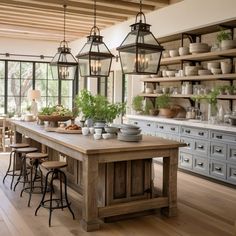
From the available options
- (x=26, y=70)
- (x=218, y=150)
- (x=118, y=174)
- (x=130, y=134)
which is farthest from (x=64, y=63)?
(x=26, y=70)

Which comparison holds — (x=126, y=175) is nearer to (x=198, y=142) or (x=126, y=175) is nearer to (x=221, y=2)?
(x=198, y=142)

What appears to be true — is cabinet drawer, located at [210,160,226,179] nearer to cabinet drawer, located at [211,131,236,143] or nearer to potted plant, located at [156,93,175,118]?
A: cabinet drawer, located at [211,131,236,143]

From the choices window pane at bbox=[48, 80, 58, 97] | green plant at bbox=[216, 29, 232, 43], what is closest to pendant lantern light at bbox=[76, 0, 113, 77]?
green plant at bbox=[216, 29, 232, 43]

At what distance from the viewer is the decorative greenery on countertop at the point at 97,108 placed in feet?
15.3

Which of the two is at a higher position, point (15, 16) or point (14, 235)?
point (15, 16)

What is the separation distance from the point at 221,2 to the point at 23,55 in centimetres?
648

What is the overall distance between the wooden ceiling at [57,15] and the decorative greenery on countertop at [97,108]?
233cm

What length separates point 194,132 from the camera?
19.2 feet

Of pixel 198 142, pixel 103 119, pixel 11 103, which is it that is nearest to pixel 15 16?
pixel 11 103

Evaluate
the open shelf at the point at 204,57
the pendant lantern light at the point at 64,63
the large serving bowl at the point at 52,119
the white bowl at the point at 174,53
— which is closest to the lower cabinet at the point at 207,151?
the open shelf at the point at 204,57

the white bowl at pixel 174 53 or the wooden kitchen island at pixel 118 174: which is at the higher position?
the white bowl at pixel 174 53

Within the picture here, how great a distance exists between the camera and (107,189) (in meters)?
3.84

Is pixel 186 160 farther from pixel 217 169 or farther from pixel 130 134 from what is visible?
pixel 130 134

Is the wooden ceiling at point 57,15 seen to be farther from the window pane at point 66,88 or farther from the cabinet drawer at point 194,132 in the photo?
the cabinet drawer at point 194,132
